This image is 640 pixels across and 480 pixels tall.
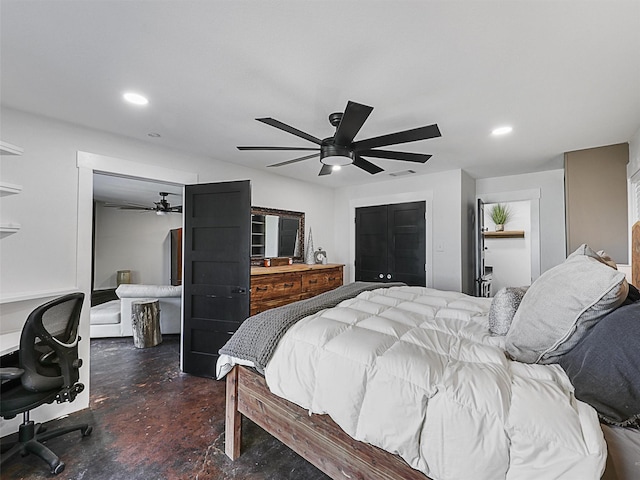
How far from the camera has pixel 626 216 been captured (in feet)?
9.34

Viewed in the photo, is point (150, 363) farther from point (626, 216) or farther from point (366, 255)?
point (626, 216)

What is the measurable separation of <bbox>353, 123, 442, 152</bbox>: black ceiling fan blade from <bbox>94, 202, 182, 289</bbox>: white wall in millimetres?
6819

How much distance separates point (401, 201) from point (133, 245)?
22.3 ft

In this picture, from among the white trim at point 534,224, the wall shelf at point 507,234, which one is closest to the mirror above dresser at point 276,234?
the white trim at point 534,224

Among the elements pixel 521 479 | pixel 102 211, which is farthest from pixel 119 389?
pixel 102 211

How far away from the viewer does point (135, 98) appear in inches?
80.7

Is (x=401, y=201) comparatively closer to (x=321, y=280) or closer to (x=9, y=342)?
(x=321, y=280)

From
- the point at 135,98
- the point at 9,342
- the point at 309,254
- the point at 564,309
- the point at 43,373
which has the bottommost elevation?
the point at 43,373

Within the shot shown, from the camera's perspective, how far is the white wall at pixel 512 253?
5.23 m

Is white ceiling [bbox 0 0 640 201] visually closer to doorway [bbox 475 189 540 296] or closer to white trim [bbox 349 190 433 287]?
white trim [bbox 349 190 433 287]

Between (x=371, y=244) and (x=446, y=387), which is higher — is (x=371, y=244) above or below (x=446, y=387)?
above

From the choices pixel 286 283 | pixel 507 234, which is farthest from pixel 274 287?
pixel 507 234

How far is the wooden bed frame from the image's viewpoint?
3.97ft

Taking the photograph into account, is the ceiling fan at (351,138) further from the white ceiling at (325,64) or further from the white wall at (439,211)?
the white wall at (439,211)
